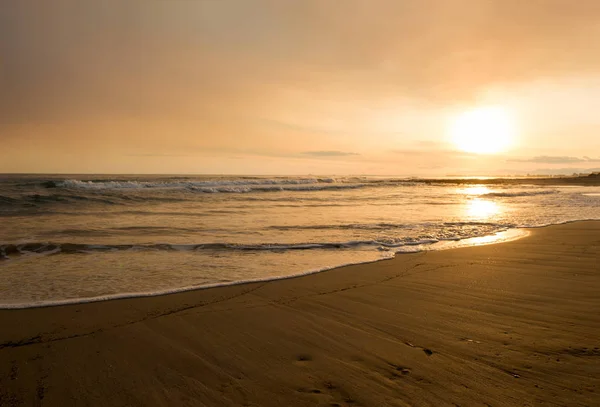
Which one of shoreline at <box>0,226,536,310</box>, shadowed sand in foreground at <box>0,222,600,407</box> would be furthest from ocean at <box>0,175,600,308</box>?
shadowed sand in foreground at <box>0,222,600,407</box>

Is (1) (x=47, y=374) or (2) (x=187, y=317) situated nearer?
(1) (x=47, y=374)

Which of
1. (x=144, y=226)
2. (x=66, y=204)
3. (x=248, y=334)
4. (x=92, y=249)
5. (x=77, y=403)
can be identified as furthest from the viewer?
(x=66, y=204)

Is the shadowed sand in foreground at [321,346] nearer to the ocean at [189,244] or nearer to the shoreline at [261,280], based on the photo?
the shoreline at [261,280]

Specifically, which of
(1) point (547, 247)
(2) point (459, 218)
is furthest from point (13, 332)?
(2) point (459, 218)

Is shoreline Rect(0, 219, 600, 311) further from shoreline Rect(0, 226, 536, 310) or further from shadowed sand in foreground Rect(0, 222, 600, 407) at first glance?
shadowed sand in foreground Rect(0, 222, 600, 407)

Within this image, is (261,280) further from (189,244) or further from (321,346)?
(189,244)

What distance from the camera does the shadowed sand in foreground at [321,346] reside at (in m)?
2.62

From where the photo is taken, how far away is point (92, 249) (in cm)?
785

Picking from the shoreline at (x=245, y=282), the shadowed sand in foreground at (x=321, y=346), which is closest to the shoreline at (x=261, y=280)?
the shoreline at (x=245, y=282)

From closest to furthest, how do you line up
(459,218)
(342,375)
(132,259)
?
(342,375) → (132,259) → (459,218)

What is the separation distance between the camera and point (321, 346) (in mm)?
3398

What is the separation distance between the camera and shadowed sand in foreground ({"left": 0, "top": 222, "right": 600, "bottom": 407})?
8.61 ft

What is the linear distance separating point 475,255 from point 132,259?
661cm

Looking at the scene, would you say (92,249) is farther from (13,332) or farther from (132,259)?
(13,332)
